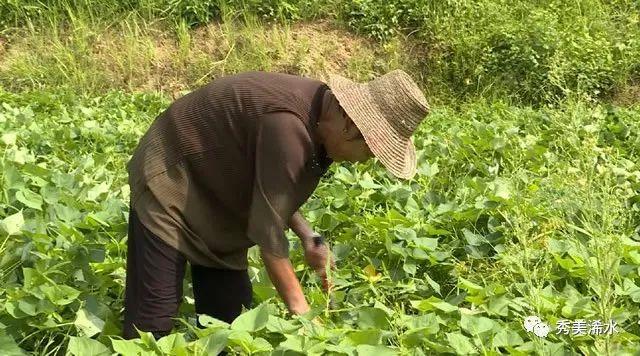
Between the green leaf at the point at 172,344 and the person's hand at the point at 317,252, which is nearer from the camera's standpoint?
the green leaf at the point at 172,344

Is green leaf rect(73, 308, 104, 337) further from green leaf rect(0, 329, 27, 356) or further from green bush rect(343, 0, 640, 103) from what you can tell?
green bush rect(343, 0, 640, 103)

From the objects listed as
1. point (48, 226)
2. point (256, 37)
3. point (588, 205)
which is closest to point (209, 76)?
point (256, 37)

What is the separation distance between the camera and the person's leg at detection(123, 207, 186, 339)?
2697mm

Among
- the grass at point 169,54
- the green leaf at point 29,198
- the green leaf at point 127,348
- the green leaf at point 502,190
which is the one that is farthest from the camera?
the grass at point 169,54

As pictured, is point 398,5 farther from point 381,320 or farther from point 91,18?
point 381,320

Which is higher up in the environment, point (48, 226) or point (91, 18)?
point (48, 226)

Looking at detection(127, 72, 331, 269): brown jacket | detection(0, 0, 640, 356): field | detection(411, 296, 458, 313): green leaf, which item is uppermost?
detection(127, 72, 331, 269): brown jacket

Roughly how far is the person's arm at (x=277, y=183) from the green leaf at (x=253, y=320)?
128 millimetres

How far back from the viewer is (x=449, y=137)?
225 inches

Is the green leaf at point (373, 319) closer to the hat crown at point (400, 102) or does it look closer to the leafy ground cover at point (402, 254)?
the leafy ground cover at point (402, 254)

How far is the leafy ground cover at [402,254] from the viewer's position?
7.88ft

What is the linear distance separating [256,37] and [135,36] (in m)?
1.39

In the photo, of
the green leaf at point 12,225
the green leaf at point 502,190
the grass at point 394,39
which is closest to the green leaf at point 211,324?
the green leaf at point 12,225

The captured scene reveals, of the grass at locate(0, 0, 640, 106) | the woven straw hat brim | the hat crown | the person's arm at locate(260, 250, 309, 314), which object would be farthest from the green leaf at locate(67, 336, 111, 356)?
the grass at locate(0, 0, 640, 106)
